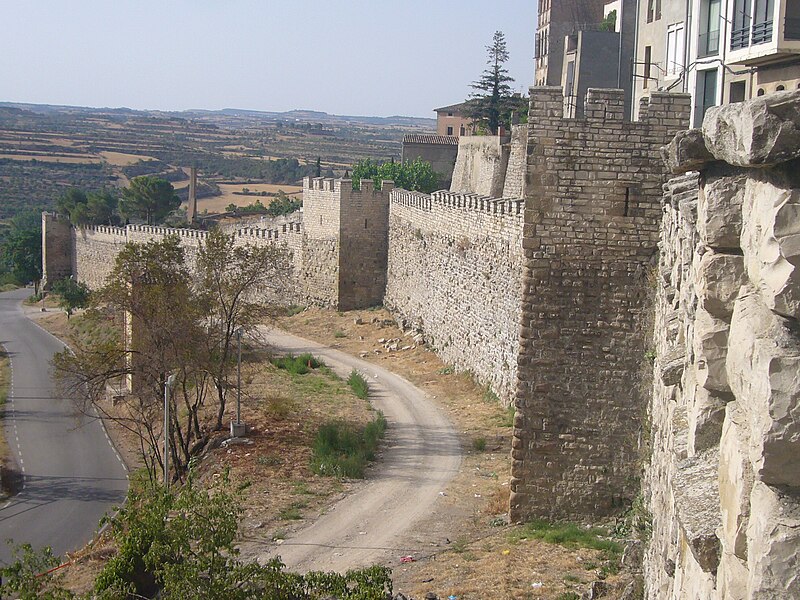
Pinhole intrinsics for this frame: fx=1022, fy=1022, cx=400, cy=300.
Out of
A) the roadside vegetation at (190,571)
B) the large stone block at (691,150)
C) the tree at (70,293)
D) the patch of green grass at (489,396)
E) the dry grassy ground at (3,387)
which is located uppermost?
the large stone block at (691,150)

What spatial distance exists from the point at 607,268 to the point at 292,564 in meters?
4.25

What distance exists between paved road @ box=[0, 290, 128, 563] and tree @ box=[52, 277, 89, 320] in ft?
28.9

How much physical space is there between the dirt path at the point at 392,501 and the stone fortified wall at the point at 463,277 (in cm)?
144

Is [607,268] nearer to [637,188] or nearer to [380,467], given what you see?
[637,188]

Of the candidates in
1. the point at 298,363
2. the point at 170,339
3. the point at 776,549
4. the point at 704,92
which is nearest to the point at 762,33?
the point at 704,92

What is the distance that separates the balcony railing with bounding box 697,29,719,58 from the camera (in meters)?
17.8

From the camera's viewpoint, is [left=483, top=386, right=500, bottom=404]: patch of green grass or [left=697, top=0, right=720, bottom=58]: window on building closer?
[left=483, top=386, right=500, bottom=404]: patch of green grass

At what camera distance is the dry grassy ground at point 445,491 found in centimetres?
880

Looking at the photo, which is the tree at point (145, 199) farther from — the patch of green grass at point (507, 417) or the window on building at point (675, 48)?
the patch of green grass at point (507, 417)

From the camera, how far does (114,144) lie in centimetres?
14688

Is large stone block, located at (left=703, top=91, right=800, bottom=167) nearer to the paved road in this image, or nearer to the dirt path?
the dirt path

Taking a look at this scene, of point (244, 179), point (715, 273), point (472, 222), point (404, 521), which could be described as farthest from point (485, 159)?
point (244, 179)

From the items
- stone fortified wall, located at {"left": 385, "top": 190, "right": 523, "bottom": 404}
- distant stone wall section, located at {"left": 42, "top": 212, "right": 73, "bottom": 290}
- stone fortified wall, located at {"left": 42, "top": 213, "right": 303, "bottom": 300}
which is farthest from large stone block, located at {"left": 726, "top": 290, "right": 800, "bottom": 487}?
distant stone wall section, located at {"left": 42, "top": 212, "right": 73, "bottom": 290}

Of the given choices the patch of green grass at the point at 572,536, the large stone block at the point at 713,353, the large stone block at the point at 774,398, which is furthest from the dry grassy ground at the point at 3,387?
the large stone block at the point at 774,398
